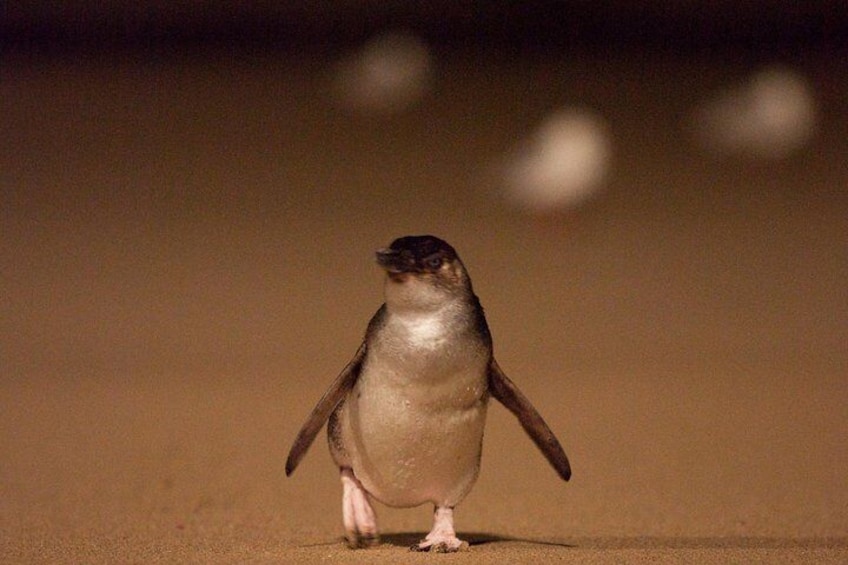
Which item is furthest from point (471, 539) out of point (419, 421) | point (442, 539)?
point (419, 421)

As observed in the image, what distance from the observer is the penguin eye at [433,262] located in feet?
7.36

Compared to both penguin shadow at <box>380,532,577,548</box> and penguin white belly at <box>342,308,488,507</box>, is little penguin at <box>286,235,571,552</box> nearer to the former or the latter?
penguin white belly at <box>342,308,488,507</box>

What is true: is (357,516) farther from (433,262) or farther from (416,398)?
(433,262)

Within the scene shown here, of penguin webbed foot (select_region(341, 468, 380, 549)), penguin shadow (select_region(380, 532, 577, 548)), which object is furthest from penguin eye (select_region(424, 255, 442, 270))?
penguin shadow (select_region(380, 532, 577, 548))

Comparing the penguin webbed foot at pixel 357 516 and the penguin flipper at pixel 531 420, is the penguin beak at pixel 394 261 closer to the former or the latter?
the penguin flipper at pixel 531 420

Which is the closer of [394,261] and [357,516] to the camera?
[394,261]

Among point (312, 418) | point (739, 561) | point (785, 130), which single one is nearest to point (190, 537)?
point (312, 418)

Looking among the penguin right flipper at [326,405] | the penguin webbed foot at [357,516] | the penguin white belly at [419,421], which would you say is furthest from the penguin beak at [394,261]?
the penguin webbed foot at [357,516]

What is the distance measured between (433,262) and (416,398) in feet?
0.90

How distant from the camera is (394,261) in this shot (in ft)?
7.23

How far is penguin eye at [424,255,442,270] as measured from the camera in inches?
88.3

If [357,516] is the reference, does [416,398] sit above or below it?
A: above

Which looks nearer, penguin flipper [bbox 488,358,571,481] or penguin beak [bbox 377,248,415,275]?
penguin beak [bbox 377,248,415,275]

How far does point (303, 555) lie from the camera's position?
7.22ft
